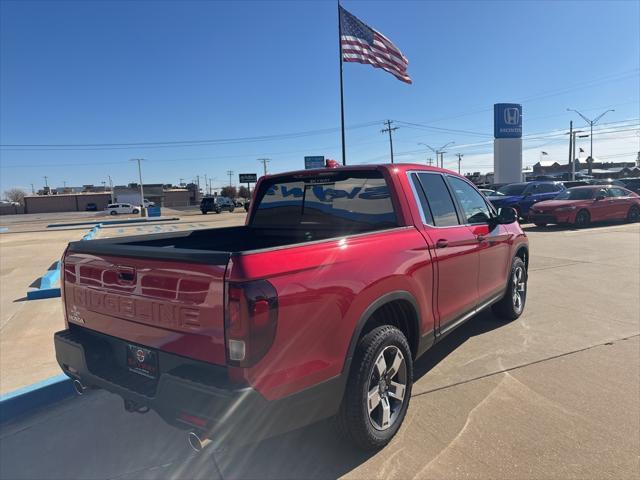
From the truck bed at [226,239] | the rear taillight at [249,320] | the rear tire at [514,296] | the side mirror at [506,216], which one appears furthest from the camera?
the rear tire at [514,296]

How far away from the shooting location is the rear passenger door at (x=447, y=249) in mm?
3428

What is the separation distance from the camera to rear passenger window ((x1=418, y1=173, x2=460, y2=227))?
3646mm

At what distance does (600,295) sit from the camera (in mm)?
6309

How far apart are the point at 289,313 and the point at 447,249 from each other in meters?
1.86

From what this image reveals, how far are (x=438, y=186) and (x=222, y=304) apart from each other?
8.30 feet

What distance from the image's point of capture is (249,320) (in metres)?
1.99

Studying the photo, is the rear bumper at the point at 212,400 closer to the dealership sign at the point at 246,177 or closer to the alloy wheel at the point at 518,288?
the alloy wheel at the point at 518,288

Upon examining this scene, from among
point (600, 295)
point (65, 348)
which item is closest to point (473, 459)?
point (65, 348)

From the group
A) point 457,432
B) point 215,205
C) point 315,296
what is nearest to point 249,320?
point 315,296

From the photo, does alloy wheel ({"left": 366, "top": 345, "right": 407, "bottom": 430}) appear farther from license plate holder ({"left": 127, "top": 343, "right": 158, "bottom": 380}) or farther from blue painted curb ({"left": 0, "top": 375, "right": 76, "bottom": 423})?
blue painted curb ({"left": 0, "top": 375, "right": 76, "bottom": 423})

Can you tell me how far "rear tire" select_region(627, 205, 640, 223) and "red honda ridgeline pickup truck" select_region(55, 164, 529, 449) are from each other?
16.6 meters

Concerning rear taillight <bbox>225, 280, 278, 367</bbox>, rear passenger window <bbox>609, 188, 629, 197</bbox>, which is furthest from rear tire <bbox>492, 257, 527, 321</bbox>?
rear passenger window <bbox>609, 188, 629, 197</bbox>

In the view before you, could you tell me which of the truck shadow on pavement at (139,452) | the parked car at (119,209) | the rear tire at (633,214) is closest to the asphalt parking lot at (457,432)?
the truck shadow on pavement at (139,452)

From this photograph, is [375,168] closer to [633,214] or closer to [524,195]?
[524,195]
